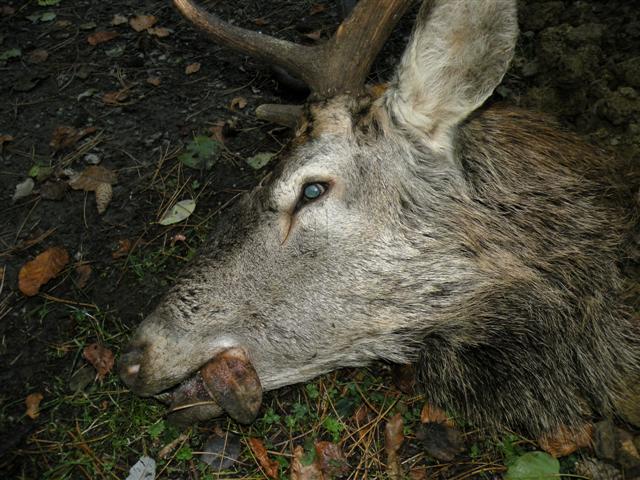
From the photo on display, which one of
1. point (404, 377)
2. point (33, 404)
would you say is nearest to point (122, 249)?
point (33, 404)

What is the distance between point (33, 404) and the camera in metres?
2.79

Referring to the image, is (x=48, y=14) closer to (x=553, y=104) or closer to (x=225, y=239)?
(x=225, y=239)

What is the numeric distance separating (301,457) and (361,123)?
149 centimetres

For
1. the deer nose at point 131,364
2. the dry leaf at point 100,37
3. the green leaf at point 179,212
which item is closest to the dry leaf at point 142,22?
the dry leaf at point 100,37

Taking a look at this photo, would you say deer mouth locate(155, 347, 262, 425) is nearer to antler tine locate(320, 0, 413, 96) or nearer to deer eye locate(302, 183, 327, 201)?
deer eye locate(302, 183, 327, 201)

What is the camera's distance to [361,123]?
231 centimetres

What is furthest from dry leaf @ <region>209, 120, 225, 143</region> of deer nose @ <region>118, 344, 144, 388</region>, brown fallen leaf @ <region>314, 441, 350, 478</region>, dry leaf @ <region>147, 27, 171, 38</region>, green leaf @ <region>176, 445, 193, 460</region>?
brown fallen leaf @ <region>314, 441, 350, 478</region>

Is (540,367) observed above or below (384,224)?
below

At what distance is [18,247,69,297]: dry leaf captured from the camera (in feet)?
10.4

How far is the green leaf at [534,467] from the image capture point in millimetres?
2406

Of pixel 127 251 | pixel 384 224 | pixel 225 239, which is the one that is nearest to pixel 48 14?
pixel 127 251

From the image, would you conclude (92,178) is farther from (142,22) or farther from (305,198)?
(305,198)

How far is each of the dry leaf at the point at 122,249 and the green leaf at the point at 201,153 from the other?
648 mm

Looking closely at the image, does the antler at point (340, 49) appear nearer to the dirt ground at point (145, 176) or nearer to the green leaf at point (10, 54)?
the dirt ground at point (145, 176)
